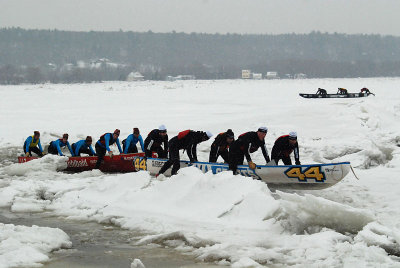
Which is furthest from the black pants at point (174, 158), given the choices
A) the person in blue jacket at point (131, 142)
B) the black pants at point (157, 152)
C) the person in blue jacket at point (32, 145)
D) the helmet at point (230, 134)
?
the person in blue jacket at point (32, 145)

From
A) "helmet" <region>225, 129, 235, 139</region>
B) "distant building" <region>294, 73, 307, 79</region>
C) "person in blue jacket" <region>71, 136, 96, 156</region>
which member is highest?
"distant building" <region>294, 73, 307, 79</region>

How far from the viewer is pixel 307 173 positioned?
11195mm

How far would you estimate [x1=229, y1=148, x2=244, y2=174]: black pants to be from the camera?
11.9 meters

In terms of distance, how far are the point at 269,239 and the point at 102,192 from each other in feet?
16.1

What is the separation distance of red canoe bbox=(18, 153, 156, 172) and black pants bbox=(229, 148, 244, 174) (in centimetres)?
447

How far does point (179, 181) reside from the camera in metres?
10.8

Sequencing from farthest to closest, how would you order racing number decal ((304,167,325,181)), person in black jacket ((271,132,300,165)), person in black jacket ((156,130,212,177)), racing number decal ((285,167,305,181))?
person in black jacket ((156,130,212,177))
person in black jacket ((271,132,300,165))
racing number decal ((285,167,305,181))
racing number decal ((304,167,325,181))

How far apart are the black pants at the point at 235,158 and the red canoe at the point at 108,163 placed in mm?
4471

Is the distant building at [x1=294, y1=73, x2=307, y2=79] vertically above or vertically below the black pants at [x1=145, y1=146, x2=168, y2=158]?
above

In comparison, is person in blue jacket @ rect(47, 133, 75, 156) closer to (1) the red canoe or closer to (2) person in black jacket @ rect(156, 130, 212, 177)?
(1) the red canoe

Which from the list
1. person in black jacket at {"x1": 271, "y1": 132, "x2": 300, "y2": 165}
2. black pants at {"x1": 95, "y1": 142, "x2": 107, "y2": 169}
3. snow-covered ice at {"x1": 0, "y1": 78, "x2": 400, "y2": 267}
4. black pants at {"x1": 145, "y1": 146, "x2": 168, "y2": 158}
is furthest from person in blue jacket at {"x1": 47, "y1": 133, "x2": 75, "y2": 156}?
person in black jacket at {"x1": 271, "y1": 132, "x2": 300, "y2": 165}

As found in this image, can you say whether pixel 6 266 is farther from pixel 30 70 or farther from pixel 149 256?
pixel 30 70

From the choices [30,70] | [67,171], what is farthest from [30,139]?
[30,70]

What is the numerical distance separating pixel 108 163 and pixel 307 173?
272 inches
